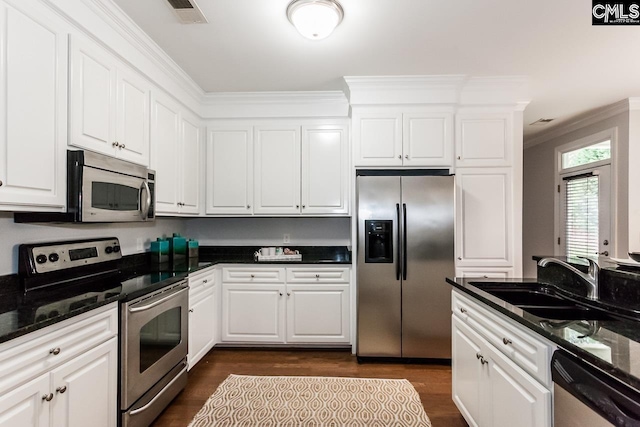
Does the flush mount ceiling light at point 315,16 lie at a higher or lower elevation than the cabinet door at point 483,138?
higher

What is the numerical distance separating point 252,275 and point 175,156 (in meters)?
1.35

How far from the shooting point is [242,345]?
3.23m

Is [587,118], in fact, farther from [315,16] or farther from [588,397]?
[588,397]

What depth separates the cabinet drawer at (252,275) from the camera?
317cm

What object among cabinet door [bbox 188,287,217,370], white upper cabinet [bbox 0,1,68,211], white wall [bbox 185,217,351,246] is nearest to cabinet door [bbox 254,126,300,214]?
white wall [bbox 185,217,351,246]

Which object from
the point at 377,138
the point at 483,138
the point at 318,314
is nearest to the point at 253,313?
the point at 318,314

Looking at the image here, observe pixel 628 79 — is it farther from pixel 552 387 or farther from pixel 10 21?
pixel 10 21

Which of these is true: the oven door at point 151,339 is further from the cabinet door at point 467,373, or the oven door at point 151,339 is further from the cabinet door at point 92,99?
the cabinet door at point 467,373

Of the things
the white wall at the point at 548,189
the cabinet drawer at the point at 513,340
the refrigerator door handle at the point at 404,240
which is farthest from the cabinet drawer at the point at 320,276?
the white wall at the point at 548,189

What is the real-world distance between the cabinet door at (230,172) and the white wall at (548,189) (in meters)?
4.13

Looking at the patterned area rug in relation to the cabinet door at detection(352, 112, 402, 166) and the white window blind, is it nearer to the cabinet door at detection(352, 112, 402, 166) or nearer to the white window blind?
the cabinet door at detection(352, 112, 402, 166)

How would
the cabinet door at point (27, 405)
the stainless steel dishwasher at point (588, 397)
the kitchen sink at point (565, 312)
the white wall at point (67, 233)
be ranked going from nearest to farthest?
the stainless steel dishwasher at point (588, 397)
the cabinet door at point (27, 405)
the kitchen sink at point (565, 312)
the white wall at point (67, 233)

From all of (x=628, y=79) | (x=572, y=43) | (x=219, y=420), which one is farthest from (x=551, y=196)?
(x=219, y=420)

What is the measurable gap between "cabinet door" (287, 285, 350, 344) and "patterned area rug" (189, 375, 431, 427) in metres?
0.57
